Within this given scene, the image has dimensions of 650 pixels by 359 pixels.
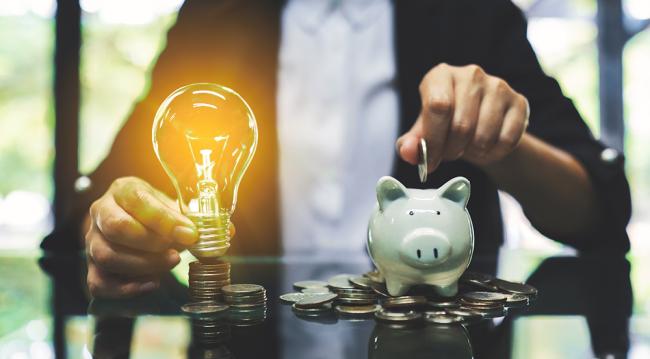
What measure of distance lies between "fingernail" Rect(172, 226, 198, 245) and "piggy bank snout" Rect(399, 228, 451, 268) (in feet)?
1.00

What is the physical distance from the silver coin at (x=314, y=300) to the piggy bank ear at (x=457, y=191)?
223mm

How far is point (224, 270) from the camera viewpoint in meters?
0.84

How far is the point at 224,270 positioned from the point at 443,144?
1.49ft

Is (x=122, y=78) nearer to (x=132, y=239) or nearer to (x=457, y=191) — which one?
(x=132, y=239)

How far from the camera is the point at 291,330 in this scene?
689 mm

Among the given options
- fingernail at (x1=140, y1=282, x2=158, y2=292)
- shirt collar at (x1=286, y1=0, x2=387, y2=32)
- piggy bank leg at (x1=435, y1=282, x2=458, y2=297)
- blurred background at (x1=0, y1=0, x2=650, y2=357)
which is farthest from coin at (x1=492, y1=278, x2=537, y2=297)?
blurred background at (x1=0, y1=0, x2=650, y2=357)

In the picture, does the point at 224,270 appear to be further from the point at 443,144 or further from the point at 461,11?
the point at 461,11

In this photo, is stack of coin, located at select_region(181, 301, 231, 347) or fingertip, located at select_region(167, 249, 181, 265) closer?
stack of coin, located at select_region(181, 301, 231, 347)

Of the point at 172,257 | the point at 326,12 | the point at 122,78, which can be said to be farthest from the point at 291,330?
the point at 122,78

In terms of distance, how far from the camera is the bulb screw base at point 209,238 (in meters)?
0.82

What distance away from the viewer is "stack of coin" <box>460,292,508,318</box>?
769mm

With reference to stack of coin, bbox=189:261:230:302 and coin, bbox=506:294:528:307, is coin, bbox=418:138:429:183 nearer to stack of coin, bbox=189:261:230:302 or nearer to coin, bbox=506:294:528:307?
coin, bbox=506:294:528:307

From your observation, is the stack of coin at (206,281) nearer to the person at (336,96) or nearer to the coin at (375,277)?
the coin at (375,277)

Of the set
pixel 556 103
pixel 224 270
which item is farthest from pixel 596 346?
pixel 556 103
